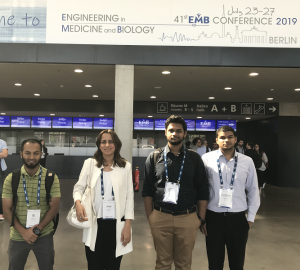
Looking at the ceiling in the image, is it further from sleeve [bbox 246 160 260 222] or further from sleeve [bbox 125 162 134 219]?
sleeve [bbox 125 162 134 219]

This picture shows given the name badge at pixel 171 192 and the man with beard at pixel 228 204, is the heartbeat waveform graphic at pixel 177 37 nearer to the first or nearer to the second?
the man with beard at pixel 228 204

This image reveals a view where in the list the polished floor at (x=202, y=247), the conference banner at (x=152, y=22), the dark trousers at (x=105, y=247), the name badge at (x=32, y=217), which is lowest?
the polished floor at (x=202, y=247)

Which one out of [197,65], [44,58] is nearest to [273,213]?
[197,65]

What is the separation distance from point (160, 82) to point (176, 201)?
4718mm

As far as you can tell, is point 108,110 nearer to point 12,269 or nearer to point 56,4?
point 56,4

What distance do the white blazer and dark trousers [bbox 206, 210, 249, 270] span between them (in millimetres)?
734

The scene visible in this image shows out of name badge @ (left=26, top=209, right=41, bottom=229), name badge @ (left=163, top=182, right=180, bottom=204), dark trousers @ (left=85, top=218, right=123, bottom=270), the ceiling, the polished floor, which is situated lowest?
the polished floor

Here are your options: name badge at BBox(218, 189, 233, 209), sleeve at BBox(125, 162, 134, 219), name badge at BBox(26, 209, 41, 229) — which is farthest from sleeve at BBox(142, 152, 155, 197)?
name badge at BBox(26, 209, 41, 229)

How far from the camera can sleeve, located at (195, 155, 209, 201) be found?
2176 mm

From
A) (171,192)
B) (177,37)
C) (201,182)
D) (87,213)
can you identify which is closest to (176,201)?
(171,192)

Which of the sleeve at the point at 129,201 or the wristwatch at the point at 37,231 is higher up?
the sleeve at the point at 129,201

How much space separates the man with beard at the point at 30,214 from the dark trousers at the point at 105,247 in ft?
1.19

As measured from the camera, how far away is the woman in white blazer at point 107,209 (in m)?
1.98

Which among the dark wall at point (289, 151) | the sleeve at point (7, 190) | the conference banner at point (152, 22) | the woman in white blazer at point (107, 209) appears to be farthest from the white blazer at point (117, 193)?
the dark wall at point (289, 151)
